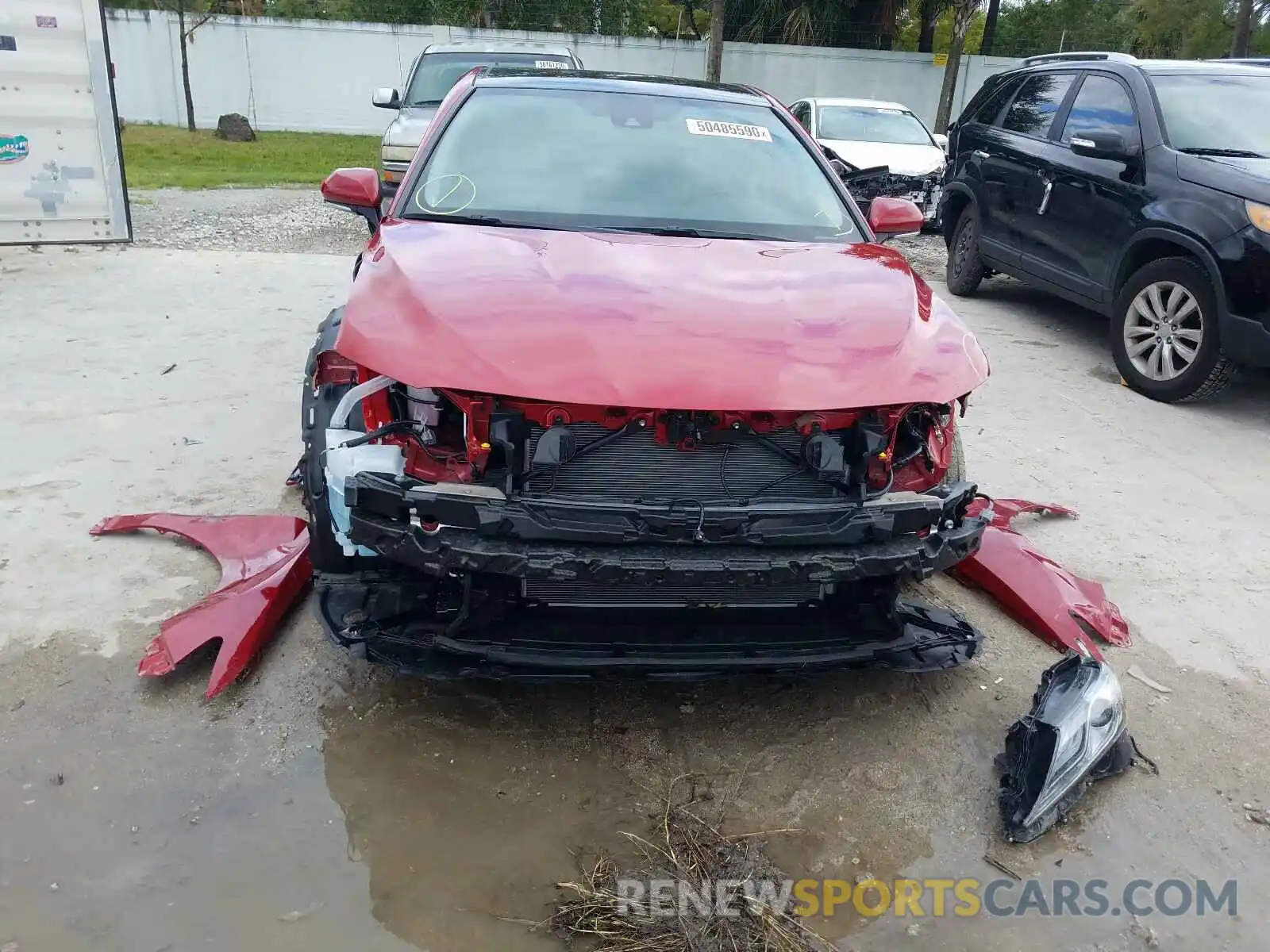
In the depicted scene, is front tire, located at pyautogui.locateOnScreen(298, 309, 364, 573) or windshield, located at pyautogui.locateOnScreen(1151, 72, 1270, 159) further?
windshield, located at pyautogui.locateOnScreen(1151, 72, 1270, 159)

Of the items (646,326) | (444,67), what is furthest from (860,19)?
(646,326)

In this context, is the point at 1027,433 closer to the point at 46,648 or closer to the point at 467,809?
the point at 467,809

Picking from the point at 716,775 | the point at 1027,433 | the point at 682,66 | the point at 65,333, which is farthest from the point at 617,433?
the point at 682,66

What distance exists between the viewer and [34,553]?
3.71 meters

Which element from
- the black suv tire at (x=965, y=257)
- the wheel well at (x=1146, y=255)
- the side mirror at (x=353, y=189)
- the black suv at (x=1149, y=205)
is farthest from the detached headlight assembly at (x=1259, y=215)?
the side mirror at (x=353, y=189)

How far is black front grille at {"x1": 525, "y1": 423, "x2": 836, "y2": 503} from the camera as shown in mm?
2547

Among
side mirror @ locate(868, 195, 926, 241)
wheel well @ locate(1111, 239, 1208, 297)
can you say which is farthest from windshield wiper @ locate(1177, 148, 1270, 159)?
side mirror @ locate(868, 195, 926, 241)

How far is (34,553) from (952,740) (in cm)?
333

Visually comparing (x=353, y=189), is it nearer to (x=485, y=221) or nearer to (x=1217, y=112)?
(x=485, y=221)

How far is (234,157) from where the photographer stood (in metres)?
16.8

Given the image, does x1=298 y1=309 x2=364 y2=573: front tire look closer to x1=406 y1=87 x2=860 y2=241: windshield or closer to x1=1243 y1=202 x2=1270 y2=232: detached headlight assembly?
x1=406 y1=87 x2=860 y2=241: windshield

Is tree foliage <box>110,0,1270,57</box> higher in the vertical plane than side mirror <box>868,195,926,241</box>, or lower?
higher

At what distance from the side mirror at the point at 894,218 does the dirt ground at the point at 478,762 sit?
1.42 meters

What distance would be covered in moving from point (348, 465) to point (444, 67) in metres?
9.46
